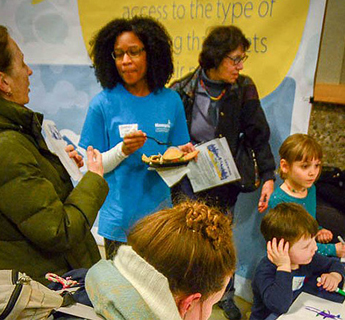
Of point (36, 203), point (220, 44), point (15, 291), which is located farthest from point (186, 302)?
point (220, 44)

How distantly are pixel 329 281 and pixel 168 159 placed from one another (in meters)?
0.90

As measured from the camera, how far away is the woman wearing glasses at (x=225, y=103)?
6.37 ft

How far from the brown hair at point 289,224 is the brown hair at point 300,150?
356 millimetres

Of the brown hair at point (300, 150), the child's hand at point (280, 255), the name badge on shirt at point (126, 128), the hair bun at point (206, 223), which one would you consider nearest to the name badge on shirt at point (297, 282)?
the child's hand at point (280, 255)

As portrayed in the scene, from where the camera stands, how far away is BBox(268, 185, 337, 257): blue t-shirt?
5.84ft

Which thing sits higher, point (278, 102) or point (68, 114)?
point (278, 102)

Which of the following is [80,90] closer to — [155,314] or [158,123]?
[158,123]

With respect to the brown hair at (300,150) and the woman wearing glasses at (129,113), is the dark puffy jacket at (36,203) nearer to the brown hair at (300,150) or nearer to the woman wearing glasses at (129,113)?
the woman wearing glasses at (129,113)

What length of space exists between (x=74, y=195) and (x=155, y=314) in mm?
573

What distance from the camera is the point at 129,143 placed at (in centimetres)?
157

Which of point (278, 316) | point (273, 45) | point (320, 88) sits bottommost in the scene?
point (278, 316)

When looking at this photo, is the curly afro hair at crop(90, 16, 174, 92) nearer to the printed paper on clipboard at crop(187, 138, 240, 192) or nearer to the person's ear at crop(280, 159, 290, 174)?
the printed paper on clipboard at crop(187, 138, 240, 192)

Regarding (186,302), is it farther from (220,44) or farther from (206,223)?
(220,44)

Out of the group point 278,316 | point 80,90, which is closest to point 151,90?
point 278,316
